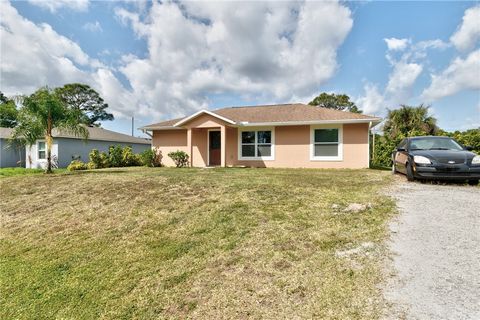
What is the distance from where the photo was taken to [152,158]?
1702cm

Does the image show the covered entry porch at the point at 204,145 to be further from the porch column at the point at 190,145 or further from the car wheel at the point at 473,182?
the car wheel at the point at 473,182

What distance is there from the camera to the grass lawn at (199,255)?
2.91m

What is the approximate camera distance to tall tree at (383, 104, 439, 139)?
57.3 feet

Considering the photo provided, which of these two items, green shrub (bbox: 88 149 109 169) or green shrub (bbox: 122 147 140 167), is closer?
green shrub (bbox: 88 149 109 169)

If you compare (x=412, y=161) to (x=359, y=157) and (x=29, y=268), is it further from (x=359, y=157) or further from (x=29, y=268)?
(x=29, y=268)

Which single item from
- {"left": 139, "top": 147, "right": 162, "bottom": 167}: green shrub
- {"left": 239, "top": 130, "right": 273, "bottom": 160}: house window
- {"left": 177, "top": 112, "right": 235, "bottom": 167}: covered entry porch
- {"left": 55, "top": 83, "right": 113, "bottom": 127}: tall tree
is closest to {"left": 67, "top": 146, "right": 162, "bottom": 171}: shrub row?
{"left": 139, "top": 147, "right": 162, "bottom": 167}: green shrub

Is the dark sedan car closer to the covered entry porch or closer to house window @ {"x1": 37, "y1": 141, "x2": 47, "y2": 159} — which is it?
the covered entry porch

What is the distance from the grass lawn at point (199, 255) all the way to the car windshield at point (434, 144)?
2549mm

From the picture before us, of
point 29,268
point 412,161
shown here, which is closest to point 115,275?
point 29,268

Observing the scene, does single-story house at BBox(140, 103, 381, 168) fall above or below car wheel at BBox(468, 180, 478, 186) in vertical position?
above

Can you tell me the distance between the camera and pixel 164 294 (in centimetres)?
320

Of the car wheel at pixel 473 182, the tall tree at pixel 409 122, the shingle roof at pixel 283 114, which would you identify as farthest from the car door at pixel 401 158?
the tall tree at pixel 409 122

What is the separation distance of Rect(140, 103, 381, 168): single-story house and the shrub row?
677 mm

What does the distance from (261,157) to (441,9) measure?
10.1 meters
